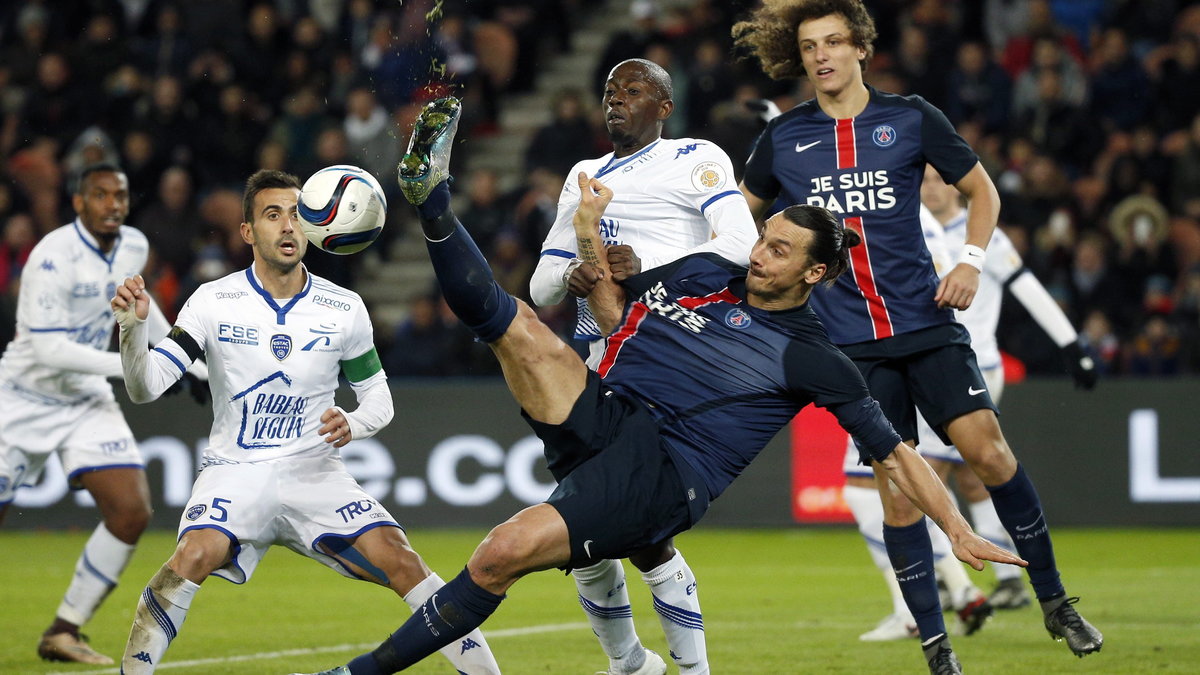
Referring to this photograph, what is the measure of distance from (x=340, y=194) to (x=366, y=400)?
31.3 inches

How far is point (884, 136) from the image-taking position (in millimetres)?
6570

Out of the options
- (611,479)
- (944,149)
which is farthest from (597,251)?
(944,149)

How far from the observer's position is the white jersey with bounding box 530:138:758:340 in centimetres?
615

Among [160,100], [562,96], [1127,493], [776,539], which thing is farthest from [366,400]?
[160,100]

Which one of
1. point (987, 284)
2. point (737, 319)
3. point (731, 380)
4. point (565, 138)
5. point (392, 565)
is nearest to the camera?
point (731, 380)

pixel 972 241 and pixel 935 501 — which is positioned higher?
pixel 972 241

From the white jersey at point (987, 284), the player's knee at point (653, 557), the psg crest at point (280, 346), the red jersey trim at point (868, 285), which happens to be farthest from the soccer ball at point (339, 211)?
the white jersey at point (987, 284)

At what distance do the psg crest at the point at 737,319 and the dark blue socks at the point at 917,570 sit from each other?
1436 millimetres

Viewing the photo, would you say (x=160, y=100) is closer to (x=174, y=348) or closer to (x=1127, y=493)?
(x=1127, y=493)

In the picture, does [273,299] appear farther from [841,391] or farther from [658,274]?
[841,391]

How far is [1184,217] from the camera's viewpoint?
14805 millimetres

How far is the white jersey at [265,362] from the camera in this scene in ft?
19.5

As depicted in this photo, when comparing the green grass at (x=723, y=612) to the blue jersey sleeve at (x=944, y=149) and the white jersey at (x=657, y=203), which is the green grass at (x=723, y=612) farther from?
the blue jersey sleeve at (x=944, y=149)

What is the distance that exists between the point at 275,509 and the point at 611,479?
4.55 ft
